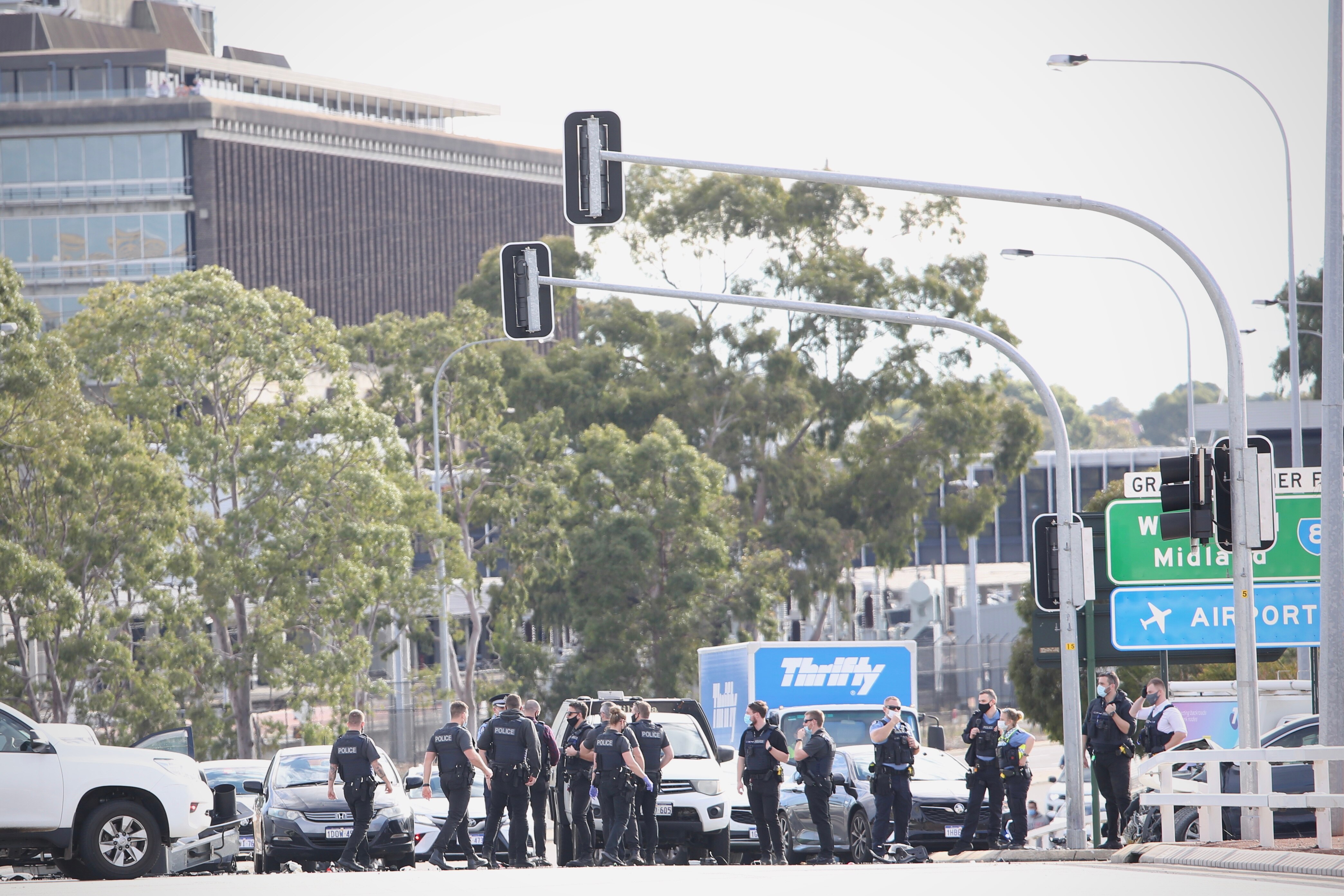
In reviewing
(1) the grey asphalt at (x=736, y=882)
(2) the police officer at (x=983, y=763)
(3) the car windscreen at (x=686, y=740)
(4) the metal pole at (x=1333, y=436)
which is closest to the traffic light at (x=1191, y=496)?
(4) the metal pole at (x=1333, y=436)

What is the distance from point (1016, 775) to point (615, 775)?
4987mm

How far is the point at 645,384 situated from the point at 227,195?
130 ft

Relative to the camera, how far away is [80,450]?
31.8m

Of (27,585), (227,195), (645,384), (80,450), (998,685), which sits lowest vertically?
(998,685)

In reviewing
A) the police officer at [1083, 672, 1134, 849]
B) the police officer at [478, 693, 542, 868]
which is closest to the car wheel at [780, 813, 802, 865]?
the police officer at [1083, 672, 1134, 849]

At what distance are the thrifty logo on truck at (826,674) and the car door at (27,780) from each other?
542 inches

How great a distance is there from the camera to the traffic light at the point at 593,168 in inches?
637

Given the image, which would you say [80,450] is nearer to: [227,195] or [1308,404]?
[1308,404]

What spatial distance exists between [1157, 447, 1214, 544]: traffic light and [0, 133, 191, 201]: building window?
242 ft

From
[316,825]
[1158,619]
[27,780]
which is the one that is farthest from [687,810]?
[27,780]

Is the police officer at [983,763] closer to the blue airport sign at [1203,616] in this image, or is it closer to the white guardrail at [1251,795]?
the blue airport sign at [1203,616]

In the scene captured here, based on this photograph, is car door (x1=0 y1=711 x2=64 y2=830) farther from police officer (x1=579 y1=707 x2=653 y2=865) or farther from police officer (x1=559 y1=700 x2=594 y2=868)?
police officer (x1=559 y1=700 x2=594 y2=868)

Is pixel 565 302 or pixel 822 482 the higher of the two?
pixel 565 302

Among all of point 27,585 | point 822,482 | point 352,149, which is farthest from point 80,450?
point 352,149
